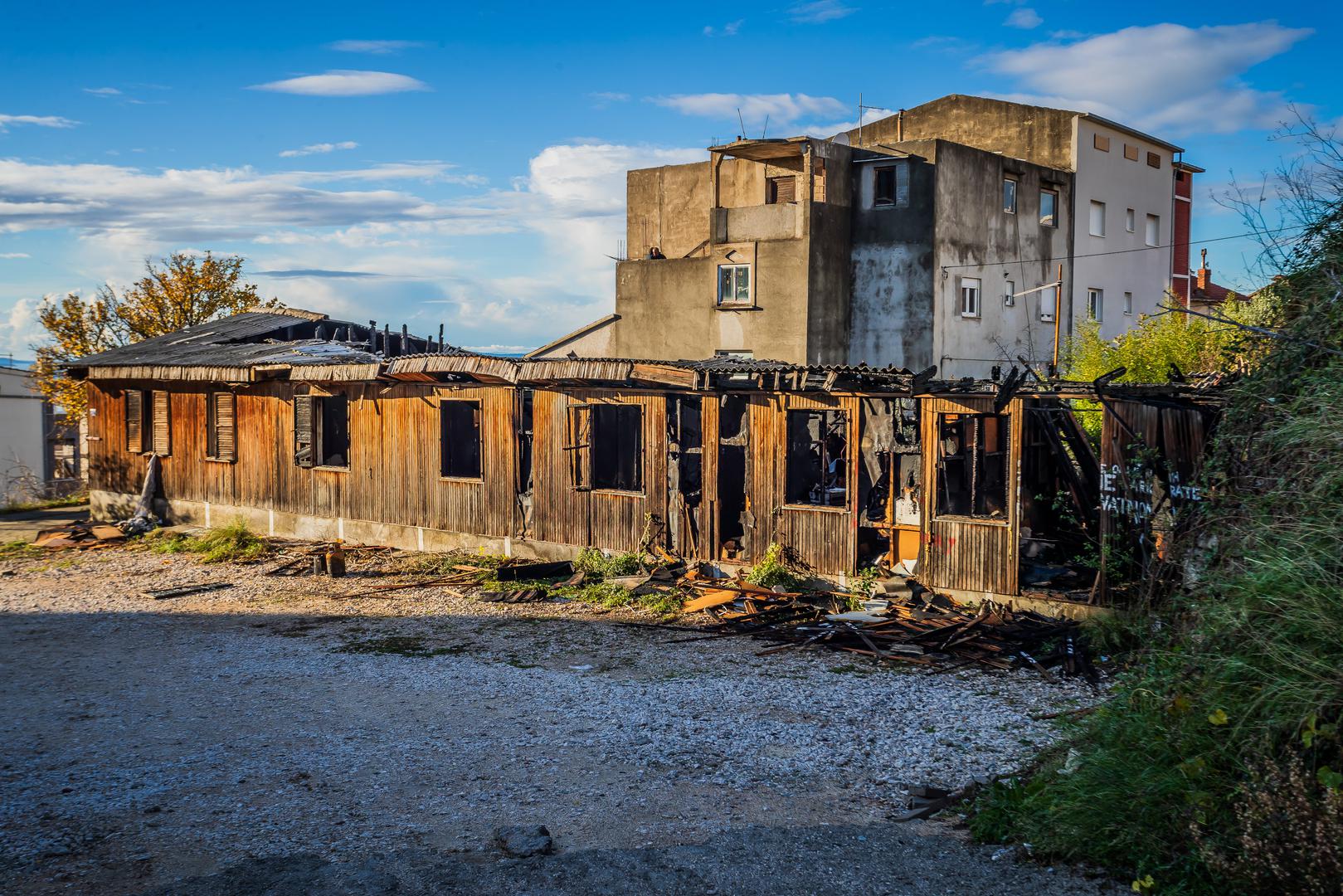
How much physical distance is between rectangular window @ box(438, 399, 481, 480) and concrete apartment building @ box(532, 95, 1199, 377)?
14096 mm

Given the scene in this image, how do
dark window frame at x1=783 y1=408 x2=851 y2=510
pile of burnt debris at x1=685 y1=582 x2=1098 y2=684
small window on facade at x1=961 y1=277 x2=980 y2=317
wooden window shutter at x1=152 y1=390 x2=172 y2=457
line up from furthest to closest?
small window on facade at x1=961 y1=277 x2=980 y2=317 < wooden window shutter at x1=152 y1=390 x2=172 y2=457 < dark window frame at x1=783 y1=408 x2=851 y2=510 < pile of burnt debris at x1=685 y1=582 x2=1098 y2=684

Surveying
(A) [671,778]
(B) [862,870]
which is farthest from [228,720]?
(B) [862,870]

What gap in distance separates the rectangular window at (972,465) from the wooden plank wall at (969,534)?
12cm

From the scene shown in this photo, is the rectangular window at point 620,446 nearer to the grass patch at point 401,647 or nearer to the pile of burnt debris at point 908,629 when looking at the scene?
the pile of burnt debris at point 908,629

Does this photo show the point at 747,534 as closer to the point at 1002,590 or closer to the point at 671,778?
the point at 1002,590

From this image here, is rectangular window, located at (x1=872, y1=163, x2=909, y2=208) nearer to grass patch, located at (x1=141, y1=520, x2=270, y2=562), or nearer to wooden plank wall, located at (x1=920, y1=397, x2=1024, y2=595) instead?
wooden plank wall, located at (x1=920, y1=397, x2=1024, y2=595)

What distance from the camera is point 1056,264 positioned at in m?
34.8

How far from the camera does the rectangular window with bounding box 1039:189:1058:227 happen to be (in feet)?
112

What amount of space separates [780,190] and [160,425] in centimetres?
2050

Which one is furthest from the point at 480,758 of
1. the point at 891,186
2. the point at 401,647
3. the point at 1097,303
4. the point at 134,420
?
the point at 1097,303

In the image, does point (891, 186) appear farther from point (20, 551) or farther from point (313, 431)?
point (20, 551)

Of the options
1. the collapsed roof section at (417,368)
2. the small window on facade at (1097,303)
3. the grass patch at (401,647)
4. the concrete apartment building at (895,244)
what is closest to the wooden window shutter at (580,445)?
the collapsed roof section at (417,368)

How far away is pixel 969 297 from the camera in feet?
104

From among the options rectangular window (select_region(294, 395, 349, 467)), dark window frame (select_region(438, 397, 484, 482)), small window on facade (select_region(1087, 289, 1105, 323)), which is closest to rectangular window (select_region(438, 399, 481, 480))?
dark window frame (select_region(438, 397, 484, 482))
